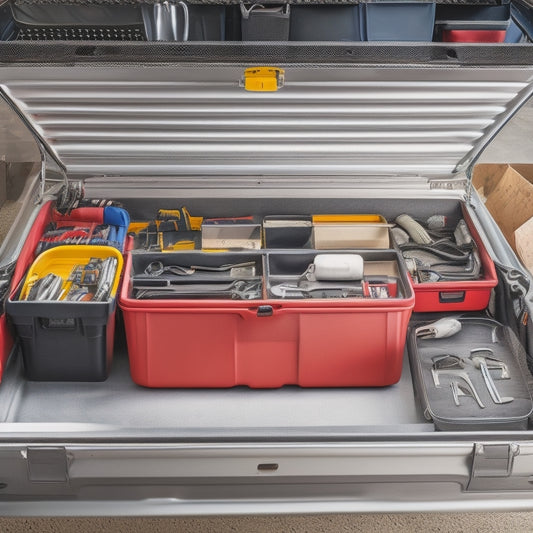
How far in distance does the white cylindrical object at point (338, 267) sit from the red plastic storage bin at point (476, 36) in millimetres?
697

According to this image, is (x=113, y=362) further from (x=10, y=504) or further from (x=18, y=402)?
(x=10, y=504)

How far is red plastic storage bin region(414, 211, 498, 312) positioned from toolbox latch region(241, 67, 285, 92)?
816mm

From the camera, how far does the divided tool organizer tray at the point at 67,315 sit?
1816mm

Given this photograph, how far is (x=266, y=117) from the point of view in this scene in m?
1.87

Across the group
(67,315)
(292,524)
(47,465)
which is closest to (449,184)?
(292,524)

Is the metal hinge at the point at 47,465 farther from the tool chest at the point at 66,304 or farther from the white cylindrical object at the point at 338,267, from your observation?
the white cylindrical object at the point at 338,267

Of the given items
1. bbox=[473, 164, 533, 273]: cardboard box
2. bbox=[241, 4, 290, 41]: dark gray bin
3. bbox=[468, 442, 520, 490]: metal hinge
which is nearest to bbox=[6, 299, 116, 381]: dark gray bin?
bbox=[241, 4, 290, 41]: dark gray bin

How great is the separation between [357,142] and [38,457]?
1294 millimetres

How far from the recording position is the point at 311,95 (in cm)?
176

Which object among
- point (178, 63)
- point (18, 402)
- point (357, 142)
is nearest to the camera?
point (178, 63)

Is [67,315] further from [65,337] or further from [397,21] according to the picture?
[397,21]

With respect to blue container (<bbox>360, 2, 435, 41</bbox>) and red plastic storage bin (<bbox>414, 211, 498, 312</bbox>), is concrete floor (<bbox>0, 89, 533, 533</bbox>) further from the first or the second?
blue container (<bbox>360, 2, 435, 41</bbox>)

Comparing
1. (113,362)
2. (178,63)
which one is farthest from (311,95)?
(113,362)

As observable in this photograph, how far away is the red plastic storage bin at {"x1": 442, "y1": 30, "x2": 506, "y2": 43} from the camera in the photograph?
168 cm
